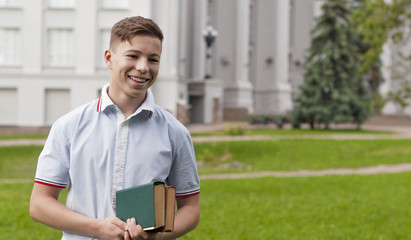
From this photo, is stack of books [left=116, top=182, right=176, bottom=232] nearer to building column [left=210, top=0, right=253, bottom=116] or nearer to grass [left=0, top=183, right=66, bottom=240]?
grass [left=0, top=183, right=66, bottom=240]

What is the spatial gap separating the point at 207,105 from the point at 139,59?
3211 cm

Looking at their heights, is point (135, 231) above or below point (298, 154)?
above

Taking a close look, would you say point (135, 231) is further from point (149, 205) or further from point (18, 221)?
point (18, 221)

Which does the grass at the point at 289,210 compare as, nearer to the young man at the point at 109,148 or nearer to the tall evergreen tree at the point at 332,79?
the young man at the point at 109,148

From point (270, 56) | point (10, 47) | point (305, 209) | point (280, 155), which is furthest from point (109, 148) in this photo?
point (270, 56)

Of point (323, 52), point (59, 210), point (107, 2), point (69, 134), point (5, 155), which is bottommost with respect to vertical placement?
point (5, 155)

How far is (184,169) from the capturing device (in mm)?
2447

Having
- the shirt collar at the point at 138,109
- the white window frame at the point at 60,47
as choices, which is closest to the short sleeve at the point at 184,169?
the shirt collar at the point at 138,109

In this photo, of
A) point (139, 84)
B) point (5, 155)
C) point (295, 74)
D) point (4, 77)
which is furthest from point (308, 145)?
point (295, 74)

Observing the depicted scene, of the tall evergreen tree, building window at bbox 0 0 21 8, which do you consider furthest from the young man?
the tall evergreen tree

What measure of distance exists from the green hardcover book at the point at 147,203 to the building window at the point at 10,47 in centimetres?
2836

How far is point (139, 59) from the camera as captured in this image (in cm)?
228

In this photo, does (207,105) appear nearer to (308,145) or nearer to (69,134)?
(308,145)

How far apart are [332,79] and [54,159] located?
30956mm
